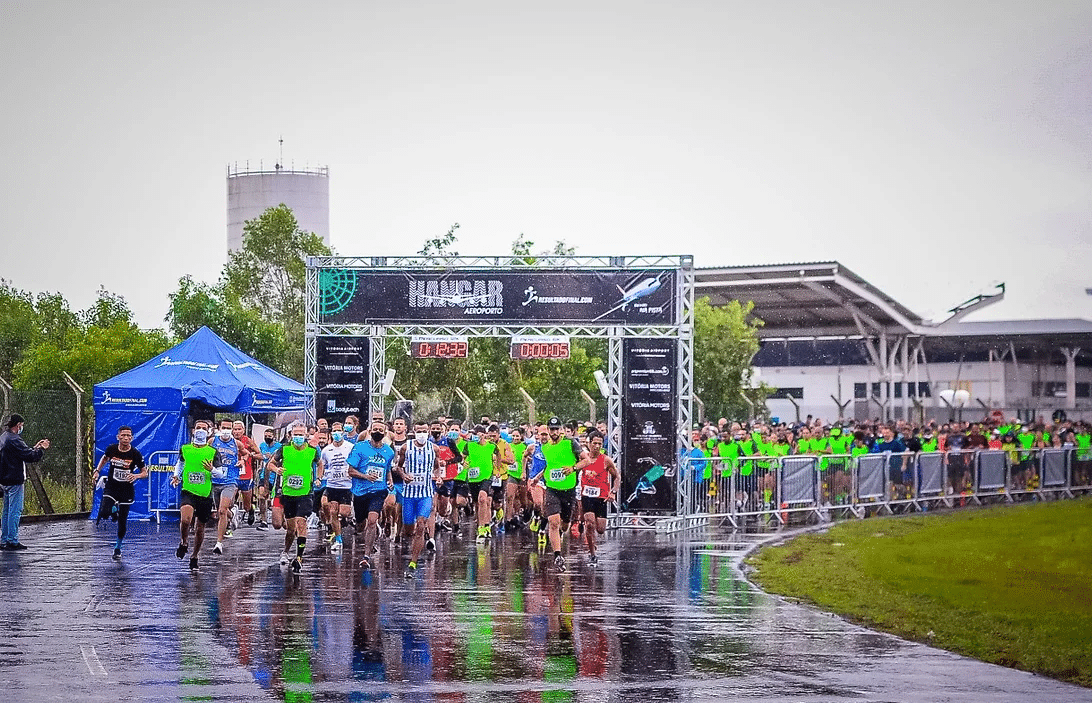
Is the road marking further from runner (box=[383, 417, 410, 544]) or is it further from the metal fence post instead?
the metal fence post

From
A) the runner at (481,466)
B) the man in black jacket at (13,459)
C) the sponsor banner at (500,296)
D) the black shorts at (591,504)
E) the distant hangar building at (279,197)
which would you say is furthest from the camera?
the distant hangar building at (279,197)

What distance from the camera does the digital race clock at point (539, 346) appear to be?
1080 inches

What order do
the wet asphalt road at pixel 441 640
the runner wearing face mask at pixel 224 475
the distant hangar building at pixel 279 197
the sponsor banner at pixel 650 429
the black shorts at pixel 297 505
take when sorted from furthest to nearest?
the distant hangar building at pixel 279 197
the sponsor banner at pixel 650 429
the runner wearing face mask at pixel 224 475
the black shorts at pixel 297 505
the wet asphalt road at pixel 441 640

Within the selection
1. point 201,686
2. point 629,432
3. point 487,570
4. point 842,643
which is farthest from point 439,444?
point 201,686

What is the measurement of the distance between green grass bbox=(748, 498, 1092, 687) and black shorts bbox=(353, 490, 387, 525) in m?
4.82

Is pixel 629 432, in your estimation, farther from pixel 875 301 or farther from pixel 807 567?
pixel 875 301

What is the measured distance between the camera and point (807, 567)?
1894 centimetres

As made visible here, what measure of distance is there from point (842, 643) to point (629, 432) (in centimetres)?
1348

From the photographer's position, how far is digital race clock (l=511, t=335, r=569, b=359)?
27.4 m

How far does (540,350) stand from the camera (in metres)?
27.5

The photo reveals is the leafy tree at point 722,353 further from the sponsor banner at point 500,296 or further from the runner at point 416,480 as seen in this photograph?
the runner at point 416,480

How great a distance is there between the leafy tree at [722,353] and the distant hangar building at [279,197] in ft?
137

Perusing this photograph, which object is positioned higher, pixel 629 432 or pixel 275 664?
pixel 629 432

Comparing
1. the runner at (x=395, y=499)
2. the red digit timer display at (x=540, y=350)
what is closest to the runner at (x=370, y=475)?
the runner at (x=395, y=499)
